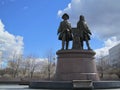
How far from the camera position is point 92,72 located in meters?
19.7

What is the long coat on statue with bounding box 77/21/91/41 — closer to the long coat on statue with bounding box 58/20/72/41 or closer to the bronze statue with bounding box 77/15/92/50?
the bronze statue with bounding box 77/15/92/50

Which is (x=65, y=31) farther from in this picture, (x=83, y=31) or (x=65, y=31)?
(x=83, y=31)

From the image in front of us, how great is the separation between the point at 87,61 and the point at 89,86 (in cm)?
380

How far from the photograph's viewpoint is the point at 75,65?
1936cm

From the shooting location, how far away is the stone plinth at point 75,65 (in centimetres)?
1922

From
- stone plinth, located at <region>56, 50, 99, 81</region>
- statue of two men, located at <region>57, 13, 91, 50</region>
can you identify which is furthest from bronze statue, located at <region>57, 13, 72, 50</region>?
stone plinth, located at <region>56, 50, 99, 81</region>

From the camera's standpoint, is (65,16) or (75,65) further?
(65,16)

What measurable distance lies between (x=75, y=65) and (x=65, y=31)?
2.93 meters

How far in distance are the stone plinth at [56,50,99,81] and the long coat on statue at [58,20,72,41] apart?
4.74 ft

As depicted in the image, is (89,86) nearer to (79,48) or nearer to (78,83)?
(78,83)

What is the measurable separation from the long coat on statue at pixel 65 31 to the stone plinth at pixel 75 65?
1446mm

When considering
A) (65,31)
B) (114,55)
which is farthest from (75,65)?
(114,55)

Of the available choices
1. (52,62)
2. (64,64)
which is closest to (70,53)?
(64,64)

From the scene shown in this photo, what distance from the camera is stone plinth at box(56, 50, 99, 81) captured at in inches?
757
